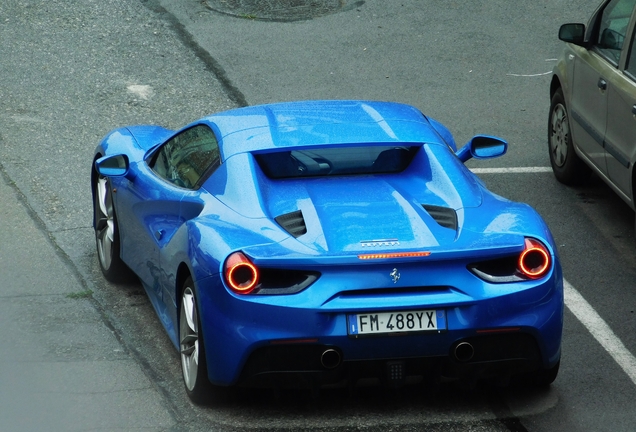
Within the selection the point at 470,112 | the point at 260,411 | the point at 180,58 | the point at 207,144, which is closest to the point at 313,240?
the point at 260,411

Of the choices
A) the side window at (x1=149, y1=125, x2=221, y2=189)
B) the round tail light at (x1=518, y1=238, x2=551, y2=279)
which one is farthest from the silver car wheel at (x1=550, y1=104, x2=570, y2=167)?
the round tail light at (x1=518, y1=238, x2=551, y2=279)

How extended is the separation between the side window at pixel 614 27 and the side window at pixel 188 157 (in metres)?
3.47

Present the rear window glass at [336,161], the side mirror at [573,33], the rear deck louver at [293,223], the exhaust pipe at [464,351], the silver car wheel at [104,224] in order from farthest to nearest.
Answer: the side mirror at [573,33], the silver car wheel at [104,224], the rear window glass at [336,161], the rear deck louver at [293,223], the exhaust pipe at [464,351]

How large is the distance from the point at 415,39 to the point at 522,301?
8886 mm

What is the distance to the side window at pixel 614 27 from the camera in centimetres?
861

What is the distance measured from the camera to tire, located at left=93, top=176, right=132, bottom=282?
24.7ft

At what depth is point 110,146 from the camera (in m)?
7.86

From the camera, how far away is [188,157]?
6691 mm

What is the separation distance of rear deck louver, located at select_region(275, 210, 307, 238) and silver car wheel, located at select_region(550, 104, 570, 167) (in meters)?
4.58

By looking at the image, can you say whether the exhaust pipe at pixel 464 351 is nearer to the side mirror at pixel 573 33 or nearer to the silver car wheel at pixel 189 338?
the silver car wheel at pixel 189 338

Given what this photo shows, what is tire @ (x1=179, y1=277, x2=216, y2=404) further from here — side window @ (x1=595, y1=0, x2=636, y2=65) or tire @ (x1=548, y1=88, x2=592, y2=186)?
tire @ (x1=548, y1=88, x2=592, y2=186)

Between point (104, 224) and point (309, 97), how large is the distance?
439 cm

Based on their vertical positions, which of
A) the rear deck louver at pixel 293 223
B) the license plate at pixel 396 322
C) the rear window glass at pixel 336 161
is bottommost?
the license plate at pixel 396 322

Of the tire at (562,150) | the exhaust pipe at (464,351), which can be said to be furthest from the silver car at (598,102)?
the exhaust pipe at (464,351)
